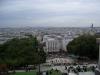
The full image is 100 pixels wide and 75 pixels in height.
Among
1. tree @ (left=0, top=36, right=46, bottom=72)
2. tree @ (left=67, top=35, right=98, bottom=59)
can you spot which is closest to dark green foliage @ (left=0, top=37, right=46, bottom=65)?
tree @ (left=0, top=36, right=46, bottom=72)

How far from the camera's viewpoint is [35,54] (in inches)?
753

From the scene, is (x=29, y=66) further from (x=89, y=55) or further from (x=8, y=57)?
(x=89, y=55)

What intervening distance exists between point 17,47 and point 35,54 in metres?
1.81

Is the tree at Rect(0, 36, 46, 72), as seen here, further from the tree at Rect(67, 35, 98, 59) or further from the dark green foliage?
the tree at Rect(67, 35, 98, 59)

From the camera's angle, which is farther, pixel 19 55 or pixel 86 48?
pixel 86 48

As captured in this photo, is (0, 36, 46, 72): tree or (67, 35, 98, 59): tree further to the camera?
(67, 35, 98, 59): tree

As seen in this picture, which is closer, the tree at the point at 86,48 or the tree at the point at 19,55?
the tree at the point at 19,55

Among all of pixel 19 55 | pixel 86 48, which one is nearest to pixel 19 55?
pixel 19 55

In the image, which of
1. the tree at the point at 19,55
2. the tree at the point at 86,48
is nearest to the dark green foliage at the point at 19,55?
the tree at the point at 19,55

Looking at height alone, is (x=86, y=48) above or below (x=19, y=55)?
below

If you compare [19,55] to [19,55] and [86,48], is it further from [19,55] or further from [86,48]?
[86,48]

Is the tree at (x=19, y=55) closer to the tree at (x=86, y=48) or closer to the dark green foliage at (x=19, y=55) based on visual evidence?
the dark green foliage at (x=19, y=55)

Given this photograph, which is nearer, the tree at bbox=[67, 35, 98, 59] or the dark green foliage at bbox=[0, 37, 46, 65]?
the dark green foliage at bbox=[0, 37, 46, 65]

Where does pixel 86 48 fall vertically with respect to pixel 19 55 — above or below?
below
